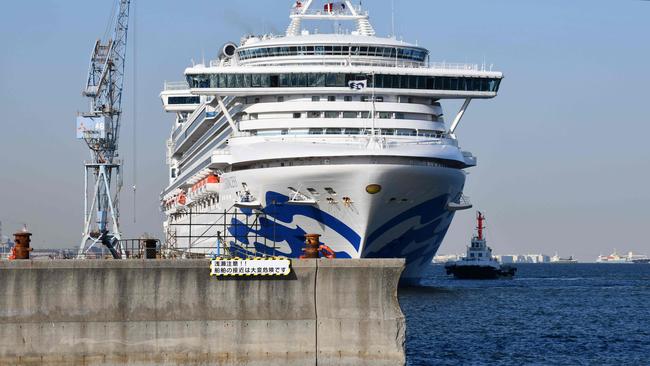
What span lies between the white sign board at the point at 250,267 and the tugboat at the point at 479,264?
124331 mm

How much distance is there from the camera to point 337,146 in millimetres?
66625

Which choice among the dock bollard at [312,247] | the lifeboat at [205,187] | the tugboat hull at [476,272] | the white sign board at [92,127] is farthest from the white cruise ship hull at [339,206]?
the tugboat hull at [476,272]

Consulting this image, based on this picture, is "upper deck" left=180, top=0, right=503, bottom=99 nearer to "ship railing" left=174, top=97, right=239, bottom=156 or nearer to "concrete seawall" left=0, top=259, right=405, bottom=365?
"ship railing" left=174, top=97, right=239, bottom=156

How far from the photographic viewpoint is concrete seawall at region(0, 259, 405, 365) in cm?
3575

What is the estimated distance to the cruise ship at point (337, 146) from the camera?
66.9m

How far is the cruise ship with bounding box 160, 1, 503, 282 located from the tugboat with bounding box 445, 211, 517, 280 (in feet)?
264

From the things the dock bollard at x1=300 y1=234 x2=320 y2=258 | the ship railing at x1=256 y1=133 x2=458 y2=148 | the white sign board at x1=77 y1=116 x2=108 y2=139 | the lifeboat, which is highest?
the white sign board at x1=77 y1=116 x2=108 y2=139

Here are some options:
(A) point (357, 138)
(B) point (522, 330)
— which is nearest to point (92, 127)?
(A) point (357, 138)

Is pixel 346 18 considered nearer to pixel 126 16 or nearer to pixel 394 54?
pixel 394 54

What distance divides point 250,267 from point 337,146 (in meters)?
30.0

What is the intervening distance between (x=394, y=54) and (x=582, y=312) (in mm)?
19009

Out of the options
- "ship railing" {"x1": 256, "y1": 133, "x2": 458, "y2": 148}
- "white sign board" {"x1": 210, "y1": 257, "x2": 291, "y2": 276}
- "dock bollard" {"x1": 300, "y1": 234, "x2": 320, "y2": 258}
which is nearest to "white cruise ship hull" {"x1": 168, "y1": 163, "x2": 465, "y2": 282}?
"ship railing" {"x1": 256, "y1": 133, "x2": 458, "y2": 148}

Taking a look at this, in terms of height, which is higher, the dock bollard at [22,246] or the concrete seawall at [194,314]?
the dock bollard at [22,246]

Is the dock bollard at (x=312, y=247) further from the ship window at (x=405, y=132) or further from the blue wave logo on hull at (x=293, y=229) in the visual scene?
the ship window at (x=405, y=132)
